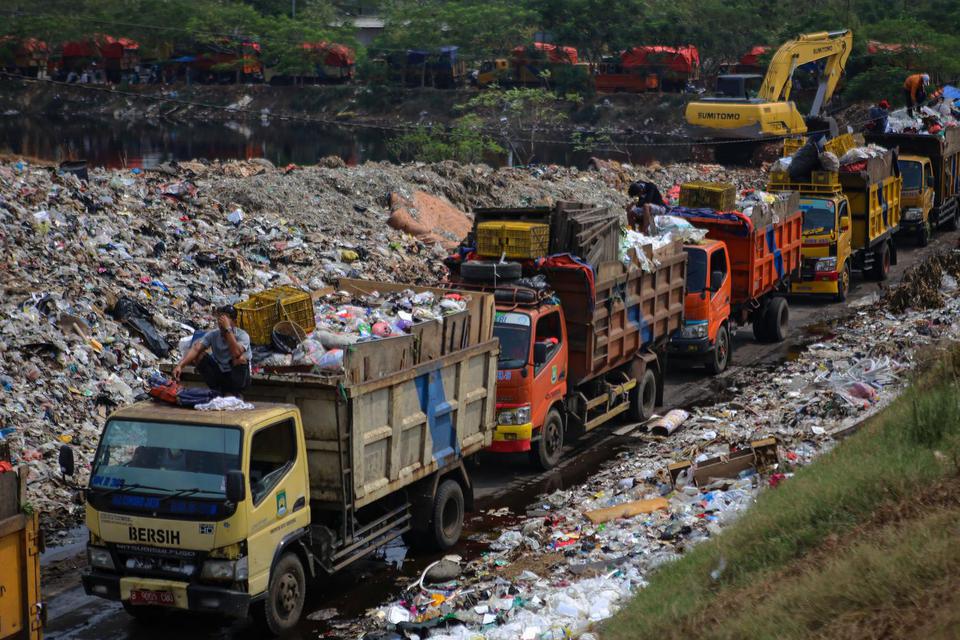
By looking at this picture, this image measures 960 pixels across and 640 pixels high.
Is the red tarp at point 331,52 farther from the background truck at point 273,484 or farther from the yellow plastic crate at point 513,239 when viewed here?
the background truck at point 273,484

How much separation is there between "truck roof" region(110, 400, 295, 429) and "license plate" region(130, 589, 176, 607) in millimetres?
1225

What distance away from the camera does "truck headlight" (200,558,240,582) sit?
830 cm

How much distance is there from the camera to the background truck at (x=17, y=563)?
7.08 metres

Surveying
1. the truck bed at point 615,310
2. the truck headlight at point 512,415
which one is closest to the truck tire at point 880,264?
the truck bed at point 615,310

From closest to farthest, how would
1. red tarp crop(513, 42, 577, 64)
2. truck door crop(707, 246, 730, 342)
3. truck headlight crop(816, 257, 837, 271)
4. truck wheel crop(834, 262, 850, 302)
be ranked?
truck door crop(707, 246, 730, 342)
truck headlight crop(816, 257, 837, 271)
truck wheel crop(834, 262, 850, 302)
red tarp crop(513, 42, 577, 64)

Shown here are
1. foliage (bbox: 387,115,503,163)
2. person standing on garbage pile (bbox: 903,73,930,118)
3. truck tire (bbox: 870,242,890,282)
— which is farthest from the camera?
foliage (bbox: 387,115,503,163)

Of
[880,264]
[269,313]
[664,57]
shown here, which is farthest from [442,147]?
[664,57]

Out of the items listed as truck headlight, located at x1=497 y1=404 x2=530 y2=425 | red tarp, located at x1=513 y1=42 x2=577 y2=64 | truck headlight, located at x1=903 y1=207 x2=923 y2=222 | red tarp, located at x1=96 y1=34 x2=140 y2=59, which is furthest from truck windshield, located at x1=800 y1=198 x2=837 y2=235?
red tarp, located at x1=96 y1=34 x2=140 y2=59

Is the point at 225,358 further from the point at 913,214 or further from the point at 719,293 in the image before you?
the point at 913,214

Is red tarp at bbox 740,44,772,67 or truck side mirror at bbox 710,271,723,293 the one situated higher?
red tarp at bbox 740,44,772,67

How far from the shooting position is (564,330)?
13.6 meters

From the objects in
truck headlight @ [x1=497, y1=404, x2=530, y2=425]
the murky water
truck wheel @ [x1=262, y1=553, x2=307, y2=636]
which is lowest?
the murky water

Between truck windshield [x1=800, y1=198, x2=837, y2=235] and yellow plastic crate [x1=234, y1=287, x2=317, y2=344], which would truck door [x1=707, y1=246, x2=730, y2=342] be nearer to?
truck windshield [x1=800, y1=198, x2=837, y2=235]

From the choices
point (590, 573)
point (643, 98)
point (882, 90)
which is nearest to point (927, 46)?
point (882, 90)
